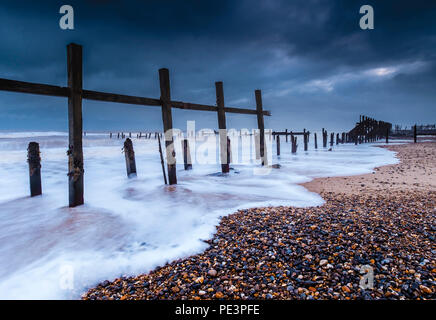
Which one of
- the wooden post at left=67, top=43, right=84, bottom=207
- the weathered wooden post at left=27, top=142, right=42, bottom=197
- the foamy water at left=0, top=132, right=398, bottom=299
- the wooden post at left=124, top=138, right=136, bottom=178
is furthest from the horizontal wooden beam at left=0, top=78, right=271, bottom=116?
the wooden post at left=124, top=138, right=136, bottom=178

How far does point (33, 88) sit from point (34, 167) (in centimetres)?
316

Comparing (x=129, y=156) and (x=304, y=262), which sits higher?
(x=129, y=156)

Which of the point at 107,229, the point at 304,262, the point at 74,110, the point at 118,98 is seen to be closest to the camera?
the point at 304,262

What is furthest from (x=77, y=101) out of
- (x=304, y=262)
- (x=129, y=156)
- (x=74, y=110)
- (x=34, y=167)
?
(x=304, y=262)

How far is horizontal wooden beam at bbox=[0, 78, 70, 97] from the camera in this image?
3844 millimetres

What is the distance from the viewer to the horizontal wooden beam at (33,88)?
3.84 meters

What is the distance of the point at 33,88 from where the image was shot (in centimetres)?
407

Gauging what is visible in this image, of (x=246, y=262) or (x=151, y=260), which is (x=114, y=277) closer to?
(x=151, y=260)

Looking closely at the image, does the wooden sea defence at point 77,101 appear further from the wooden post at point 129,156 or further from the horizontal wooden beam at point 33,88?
the wooden post at point 129,156

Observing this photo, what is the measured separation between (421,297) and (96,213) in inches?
193

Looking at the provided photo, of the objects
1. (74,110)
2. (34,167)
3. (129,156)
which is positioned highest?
(74,110)

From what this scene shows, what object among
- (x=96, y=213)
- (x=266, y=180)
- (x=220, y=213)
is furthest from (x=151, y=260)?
(x=266, y=180)

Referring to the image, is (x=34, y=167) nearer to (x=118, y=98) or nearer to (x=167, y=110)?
(x=118, y=98)

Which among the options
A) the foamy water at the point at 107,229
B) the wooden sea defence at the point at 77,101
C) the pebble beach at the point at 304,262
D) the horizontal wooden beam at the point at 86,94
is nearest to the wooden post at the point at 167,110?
the wooden sea defence at the point at 77,101
